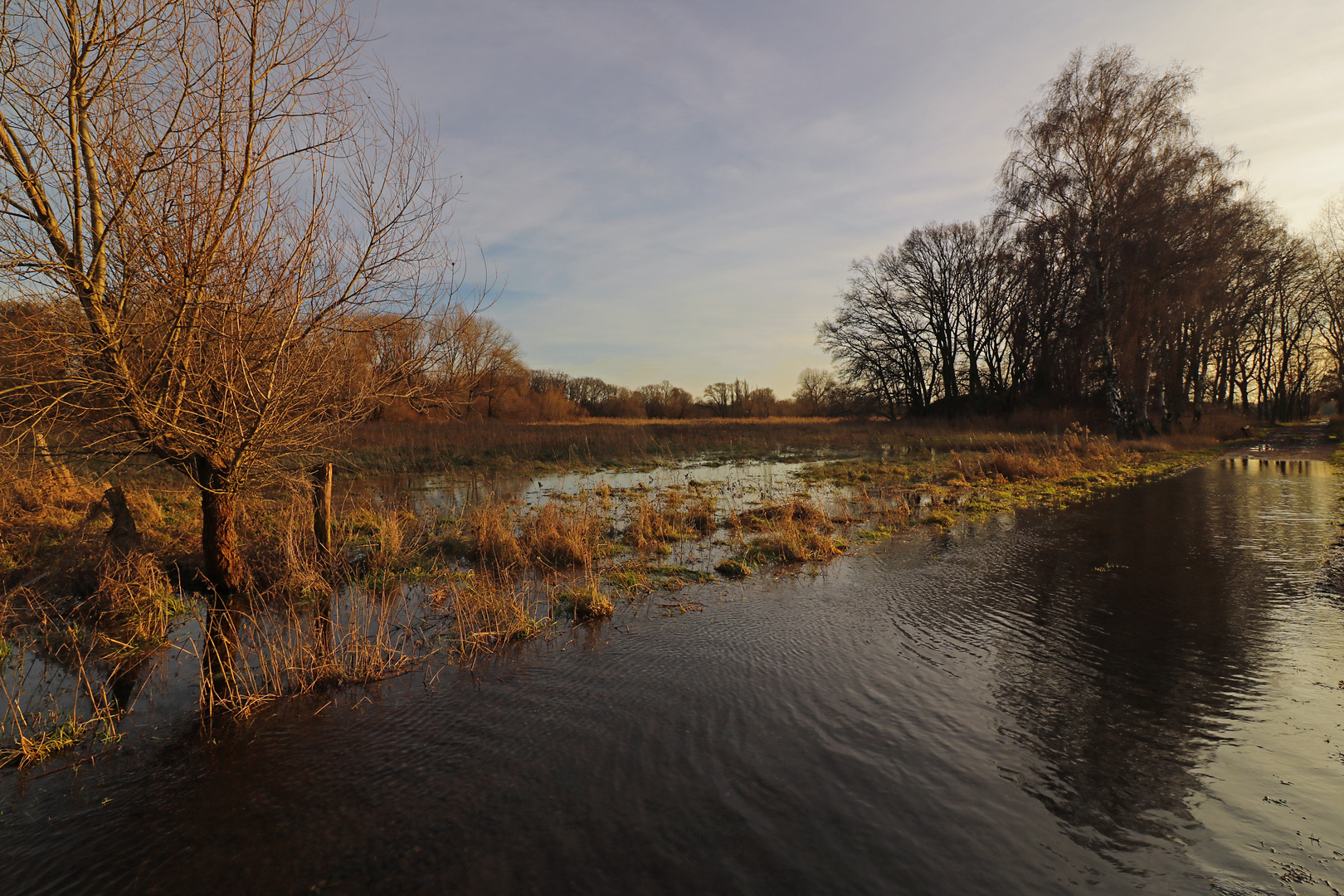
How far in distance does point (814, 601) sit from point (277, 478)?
6.36m

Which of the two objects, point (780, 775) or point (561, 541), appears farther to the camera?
point (561, 541)

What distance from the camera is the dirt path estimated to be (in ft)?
74.0

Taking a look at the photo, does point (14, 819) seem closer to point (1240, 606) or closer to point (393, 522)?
point (393, 522)

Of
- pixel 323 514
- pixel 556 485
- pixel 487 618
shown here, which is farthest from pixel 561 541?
pixel 556 485

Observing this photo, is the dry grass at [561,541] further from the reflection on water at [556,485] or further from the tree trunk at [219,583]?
the tree trunk at [219,583]

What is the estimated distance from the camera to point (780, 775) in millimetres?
3816

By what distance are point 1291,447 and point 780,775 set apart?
33347 millimetres

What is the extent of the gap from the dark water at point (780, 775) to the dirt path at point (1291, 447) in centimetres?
2278

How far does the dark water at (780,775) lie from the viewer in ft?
10.0

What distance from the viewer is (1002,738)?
412 cm

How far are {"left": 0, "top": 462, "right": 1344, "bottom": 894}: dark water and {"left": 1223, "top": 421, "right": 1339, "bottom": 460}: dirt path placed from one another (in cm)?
2278

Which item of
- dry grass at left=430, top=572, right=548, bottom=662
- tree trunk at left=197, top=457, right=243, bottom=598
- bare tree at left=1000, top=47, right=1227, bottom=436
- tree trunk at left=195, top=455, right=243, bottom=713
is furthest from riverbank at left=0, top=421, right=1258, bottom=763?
bare tree at left=1000, top=47, right=1227, bottom=436

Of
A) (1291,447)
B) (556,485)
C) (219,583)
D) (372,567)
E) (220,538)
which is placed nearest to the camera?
(220,538)

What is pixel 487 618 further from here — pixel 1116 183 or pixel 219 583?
pixel 1116 183
